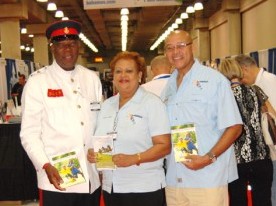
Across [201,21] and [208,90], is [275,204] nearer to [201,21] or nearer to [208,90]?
[208,90]

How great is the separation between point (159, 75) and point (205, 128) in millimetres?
2632

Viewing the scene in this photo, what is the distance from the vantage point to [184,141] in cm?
267

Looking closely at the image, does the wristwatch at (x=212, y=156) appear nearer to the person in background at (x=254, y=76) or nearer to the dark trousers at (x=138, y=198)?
the dark trousers at (x=138, y=198)

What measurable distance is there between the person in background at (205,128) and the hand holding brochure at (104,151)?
41 centimetres

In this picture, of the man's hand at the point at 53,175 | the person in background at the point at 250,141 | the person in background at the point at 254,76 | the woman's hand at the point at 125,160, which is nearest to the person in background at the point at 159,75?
the person in background at the point at 254,76

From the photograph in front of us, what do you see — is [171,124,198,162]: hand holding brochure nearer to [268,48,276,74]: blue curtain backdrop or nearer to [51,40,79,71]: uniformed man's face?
[51,40,79,71]: uniformed man's face

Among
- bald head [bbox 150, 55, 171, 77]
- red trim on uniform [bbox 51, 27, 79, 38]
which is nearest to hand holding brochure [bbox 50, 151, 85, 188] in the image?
red trim on uniform [bbox 51, 27, 79, 38]

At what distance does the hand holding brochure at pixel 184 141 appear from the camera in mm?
2670

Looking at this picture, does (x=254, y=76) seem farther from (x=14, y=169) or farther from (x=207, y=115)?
(x=14, y=169)

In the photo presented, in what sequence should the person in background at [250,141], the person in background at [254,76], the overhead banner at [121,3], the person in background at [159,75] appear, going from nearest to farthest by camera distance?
the person in background at [250,141], the person in background at [254,76], the person in background at [159,75], the overhead banner at [121,3]

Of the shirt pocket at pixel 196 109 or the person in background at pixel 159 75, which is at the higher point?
the person in background at pixel 159 75

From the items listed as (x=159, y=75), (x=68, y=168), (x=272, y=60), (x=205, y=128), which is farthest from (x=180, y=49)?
(x=272, y=60)

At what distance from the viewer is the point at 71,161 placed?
2693 millimetres

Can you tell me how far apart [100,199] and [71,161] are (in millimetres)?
461
